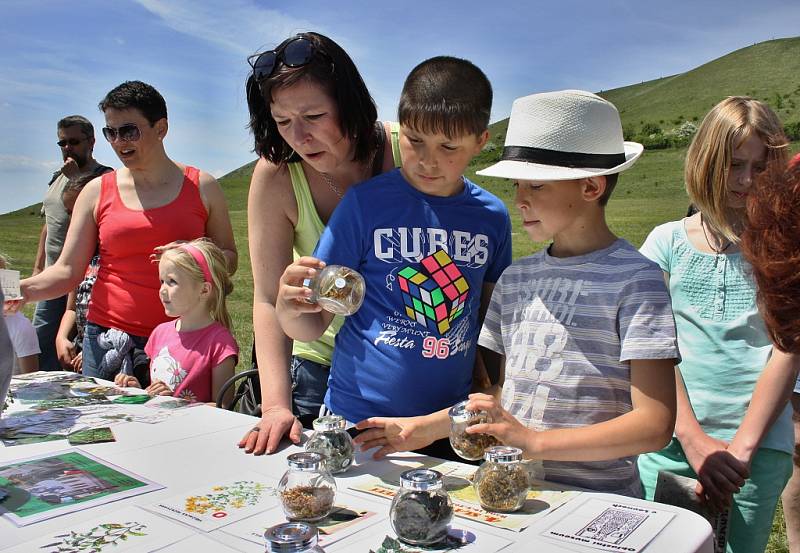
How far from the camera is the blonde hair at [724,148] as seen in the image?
93.4 inches

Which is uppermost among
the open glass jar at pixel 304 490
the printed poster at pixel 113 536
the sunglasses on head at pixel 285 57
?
the sunglasses on head at pixel 285 57

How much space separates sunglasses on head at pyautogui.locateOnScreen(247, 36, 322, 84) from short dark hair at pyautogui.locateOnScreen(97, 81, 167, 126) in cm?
178

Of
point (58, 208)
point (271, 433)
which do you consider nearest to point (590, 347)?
point (271, 433)

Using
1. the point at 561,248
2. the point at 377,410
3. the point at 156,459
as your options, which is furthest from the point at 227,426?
the point at 561,248

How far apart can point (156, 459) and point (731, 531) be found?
1.82m

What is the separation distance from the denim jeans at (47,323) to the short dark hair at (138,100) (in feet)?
6.47

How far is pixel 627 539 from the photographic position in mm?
1352

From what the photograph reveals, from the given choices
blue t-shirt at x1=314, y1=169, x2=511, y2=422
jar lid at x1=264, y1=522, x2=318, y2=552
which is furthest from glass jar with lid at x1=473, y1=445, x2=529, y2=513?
blue t-shirt at x1=314, y1=169, x2=511, y2=422

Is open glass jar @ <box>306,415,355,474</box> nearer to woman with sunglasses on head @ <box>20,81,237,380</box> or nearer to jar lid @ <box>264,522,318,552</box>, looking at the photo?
jar lid @ <box>264,522,318,552</box>

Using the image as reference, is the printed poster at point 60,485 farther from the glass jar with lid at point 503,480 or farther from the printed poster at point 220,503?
the glass jar with lid at point 503,480

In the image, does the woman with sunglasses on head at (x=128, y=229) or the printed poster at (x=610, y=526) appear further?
the woman with sunglasses on head at (x=128, y=229)

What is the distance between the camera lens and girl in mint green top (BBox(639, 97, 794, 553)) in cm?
214

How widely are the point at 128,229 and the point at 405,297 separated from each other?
2.15 meters

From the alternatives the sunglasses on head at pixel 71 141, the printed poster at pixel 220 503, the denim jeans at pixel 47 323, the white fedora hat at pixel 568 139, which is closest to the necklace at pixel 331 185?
the white fedora hat at pixel 568 139
